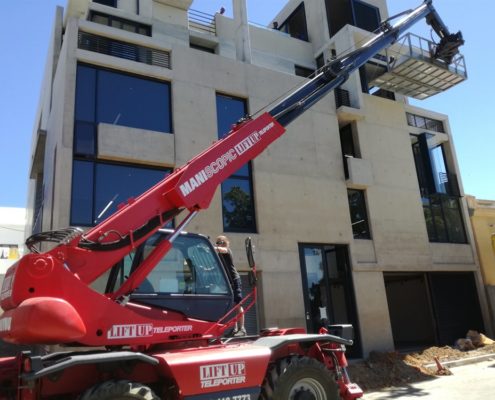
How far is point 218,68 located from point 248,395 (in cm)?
1126

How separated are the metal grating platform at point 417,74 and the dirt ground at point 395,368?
942 cm

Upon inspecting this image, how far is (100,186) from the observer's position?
11.8 metres

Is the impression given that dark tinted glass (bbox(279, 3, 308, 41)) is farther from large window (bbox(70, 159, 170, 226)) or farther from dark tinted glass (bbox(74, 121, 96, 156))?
dark tinted glass (bbox(74, 121, 96, 156))

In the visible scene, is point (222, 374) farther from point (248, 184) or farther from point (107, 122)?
point (248, 184)

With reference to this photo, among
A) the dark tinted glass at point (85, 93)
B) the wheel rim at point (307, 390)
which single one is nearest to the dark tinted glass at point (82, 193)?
the dark tinted glass at point (85, 93)

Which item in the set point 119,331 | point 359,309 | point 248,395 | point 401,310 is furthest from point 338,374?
point 401,310

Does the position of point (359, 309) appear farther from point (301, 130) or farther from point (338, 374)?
point (338, 374)

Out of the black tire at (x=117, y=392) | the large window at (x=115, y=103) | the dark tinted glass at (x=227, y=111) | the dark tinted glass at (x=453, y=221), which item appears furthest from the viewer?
the dark tinted glass at (x=453, y=221)

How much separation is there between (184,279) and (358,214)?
1136 centimetres

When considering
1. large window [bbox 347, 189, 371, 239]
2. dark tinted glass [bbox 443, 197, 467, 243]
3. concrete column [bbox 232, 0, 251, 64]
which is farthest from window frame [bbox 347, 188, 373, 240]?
concrete column [bbox 232, 0, 251, 64]

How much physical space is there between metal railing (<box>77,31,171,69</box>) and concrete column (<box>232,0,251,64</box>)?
293cm

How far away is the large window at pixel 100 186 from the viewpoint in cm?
1135

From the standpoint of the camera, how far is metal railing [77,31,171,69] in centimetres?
1300

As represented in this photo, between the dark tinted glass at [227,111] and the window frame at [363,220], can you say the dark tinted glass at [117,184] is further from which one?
the window frame at [363,220]
